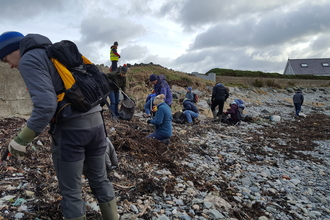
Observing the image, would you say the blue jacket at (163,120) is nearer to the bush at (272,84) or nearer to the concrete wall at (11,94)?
the concrete wall at (11,94)

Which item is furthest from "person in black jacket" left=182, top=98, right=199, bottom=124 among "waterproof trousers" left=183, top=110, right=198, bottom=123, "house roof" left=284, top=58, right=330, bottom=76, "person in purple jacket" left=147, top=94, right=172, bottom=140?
"house roof" left=284, top=58, right=330, bottom=76

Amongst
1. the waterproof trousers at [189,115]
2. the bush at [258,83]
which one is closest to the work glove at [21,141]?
the waterproof trousers at [189,115]

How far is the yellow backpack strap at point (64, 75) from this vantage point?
2.00 metres

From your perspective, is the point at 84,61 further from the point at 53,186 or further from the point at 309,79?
the point at 309,79

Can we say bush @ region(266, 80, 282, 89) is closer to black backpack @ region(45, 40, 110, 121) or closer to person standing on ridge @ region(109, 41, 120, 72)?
person standing on ridge @ region(109, 41, 120, 72)

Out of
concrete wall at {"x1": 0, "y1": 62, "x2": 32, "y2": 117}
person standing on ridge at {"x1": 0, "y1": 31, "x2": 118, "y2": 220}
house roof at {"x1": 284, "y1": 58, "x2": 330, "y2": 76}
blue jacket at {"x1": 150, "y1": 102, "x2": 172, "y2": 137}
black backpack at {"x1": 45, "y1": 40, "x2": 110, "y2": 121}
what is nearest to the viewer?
person standing on ridge at {"x1": 0, "y1": 31, "x2": 118, "y2": 220}

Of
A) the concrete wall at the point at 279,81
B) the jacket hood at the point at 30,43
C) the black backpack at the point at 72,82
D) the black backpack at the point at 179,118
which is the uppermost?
the concrete wall at the point at 279,81

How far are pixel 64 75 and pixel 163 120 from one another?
4023 millimetres

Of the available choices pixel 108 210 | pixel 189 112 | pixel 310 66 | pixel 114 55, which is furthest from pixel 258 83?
pixel 108 210

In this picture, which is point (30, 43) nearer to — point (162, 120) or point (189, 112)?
point (162, 120)

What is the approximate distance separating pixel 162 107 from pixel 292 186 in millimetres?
3019

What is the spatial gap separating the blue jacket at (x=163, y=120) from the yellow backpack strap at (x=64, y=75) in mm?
3847

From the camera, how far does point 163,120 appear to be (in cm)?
593

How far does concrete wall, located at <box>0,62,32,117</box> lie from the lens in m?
6.90
